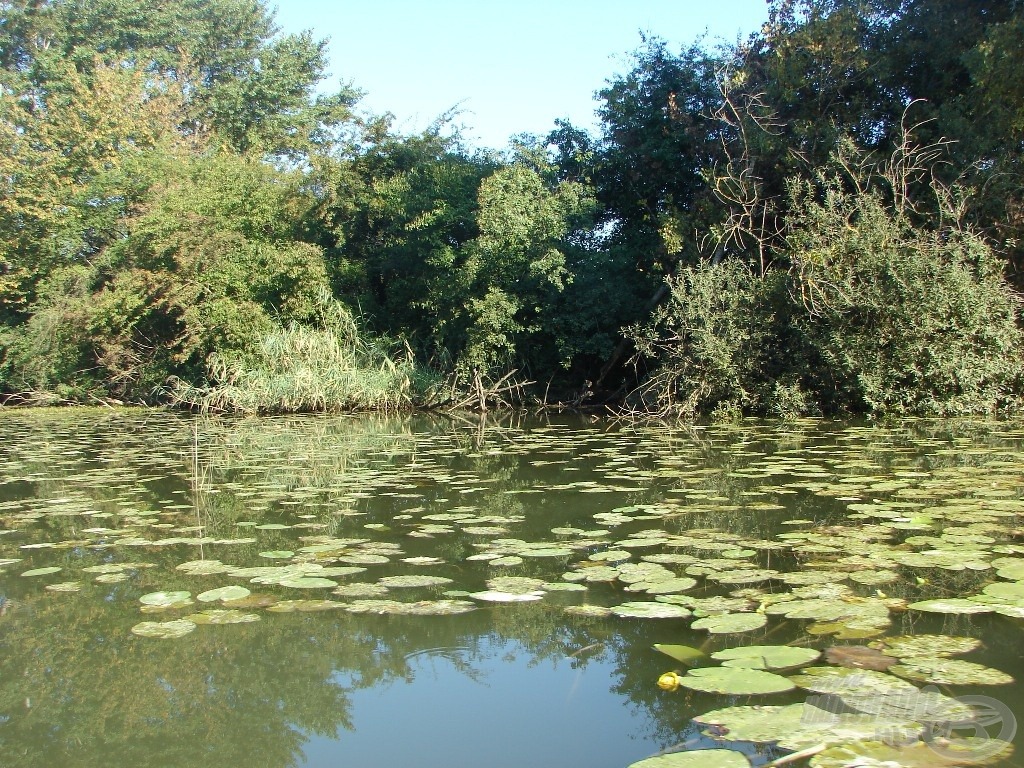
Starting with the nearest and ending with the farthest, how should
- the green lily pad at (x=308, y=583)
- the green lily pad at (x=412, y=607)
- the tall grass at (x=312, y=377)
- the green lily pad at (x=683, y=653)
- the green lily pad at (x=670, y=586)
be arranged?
1. the green lily pad at (x=683, y=653)
2. the green lily pad at (x=412, y=607)
3. the green lily pad at (x=670, y=586)
4. the green lily pad at (x=308, y=583)
5. the tall grass at (x=312, y=377)

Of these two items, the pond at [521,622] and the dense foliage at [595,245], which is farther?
the dense foliage at [595,245]

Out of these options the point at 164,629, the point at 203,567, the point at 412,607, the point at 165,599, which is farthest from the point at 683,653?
the point at 203,567

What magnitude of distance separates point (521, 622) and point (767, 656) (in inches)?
35.6

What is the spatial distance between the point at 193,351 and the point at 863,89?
12653 mm

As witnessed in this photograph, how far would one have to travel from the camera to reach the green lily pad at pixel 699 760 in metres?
1.83

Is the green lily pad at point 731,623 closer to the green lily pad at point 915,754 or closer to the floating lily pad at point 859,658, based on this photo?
the floating lily pad at point 859,658

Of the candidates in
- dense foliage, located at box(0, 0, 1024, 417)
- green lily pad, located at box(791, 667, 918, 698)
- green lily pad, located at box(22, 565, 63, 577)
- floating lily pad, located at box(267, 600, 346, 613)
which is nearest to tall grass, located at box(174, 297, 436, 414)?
dense foliage, located at box(0, 0, 1024, 417)

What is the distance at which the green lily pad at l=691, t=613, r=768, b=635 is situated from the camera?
2.66m

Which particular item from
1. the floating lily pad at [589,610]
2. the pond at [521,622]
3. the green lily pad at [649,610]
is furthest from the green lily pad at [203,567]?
the green lily pad at [649,610]

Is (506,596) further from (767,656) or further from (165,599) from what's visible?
(165,599)

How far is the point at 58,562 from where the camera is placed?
3.93 meters

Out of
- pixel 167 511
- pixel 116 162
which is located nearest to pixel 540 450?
pixel 167 511

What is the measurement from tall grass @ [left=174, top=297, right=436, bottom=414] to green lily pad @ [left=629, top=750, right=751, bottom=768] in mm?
12768

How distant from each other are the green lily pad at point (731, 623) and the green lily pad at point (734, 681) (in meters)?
0.33
